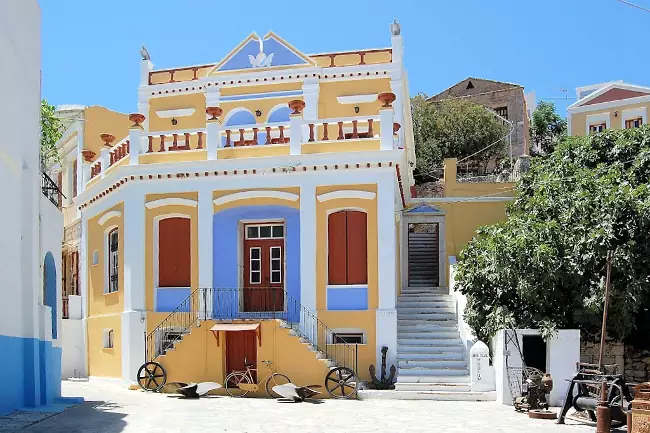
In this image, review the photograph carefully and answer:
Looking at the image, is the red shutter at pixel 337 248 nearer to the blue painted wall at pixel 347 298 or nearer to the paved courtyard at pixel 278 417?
the blue painted wall at pixel 347 298

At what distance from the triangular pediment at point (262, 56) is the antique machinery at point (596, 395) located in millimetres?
13618

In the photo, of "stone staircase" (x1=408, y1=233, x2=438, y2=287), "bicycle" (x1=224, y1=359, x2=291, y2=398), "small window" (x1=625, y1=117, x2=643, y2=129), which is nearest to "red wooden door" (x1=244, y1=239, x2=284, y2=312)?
"bicycle" (x1=224, y1=359, x2=291, y2=398)

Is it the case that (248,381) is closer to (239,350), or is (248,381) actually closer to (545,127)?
(239,350)

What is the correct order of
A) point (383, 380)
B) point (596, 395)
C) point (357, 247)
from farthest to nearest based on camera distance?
point (357, 247), point (383, 380), point (596, 395)

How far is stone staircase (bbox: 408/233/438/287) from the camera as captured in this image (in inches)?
1058

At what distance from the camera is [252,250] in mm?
21375

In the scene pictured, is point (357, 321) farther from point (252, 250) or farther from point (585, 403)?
point (585, 403)

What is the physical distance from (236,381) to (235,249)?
3.46 meters

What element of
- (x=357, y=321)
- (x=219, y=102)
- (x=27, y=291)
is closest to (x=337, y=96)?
(x=219, y=102)

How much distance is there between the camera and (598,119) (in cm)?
4050

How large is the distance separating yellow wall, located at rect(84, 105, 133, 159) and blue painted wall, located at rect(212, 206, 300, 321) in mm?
8115

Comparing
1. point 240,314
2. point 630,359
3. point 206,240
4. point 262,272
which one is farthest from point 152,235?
point 630,359

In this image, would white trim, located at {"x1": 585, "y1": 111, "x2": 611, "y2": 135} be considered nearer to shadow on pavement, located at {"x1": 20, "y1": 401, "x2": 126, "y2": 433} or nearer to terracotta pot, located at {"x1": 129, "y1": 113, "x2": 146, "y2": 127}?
terracotta pot, located at {"x1": 129, "y1": 113, "x2": 146, "y2": 127}

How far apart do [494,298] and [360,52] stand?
9.64 m
